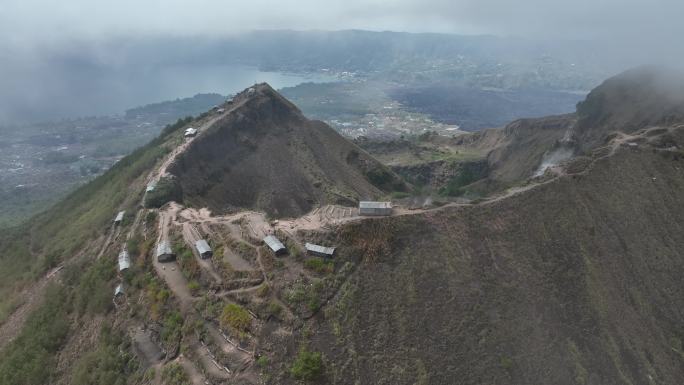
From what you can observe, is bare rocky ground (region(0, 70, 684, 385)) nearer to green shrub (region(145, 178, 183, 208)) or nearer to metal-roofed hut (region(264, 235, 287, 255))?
metal-roofed hut (region(264, 235, 287, 255))

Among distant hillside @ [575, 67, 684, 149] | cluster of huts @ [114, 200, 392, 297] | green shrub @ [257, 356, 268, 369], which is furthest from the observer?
distant hillside @ [575, 67, 684, 149]

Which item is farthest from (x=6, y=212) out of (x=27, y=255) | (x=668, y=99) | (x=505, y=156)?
(x=668, y=99)

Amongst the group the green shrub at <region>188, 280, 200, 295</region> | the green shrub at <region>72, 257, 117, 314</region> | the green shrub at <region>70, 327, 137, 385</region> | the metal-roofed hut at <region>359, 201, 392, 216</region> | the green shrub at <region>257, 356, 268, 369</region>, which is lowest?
the green shrub at <region>70, 327, 137, 385</region>

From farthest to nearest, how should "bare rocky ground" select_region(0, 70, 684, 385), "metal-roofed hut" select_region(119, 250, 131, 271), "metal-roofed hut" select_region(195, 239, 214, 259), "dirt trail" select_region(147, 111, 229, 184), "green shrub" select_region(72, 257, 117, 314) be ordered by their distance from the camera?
"dirt trail" select_region(147, 111, 229, 184)
"metal-roofed hut" select_region(119, 250, 131, 271)
"green shrub" select_region(72, 257, 117, 314)
"metal-roofed hut" select_region(195, 239, 214, 259)
"bare rocky ground" select_region(0, 70, 684, 385)

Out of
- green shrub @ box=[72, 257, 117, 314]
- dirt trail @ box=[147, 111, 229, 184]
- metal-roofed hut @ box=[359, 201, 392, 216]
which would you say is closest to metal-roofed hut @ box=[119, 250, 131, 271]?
green shrub @ box=[72, 257, 117, 314]

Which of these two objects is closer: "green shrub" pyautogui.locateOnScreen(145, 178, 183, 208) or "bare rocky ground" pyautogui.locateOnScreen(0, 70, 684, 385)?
"bare rocky ground" pyautogui.locateOnScreen(0, 70, 684, 385)

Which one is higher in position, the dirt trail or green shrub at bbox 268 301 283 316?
the dirt trail

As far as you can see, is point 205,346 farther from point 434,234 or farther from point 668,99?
point 668,99
